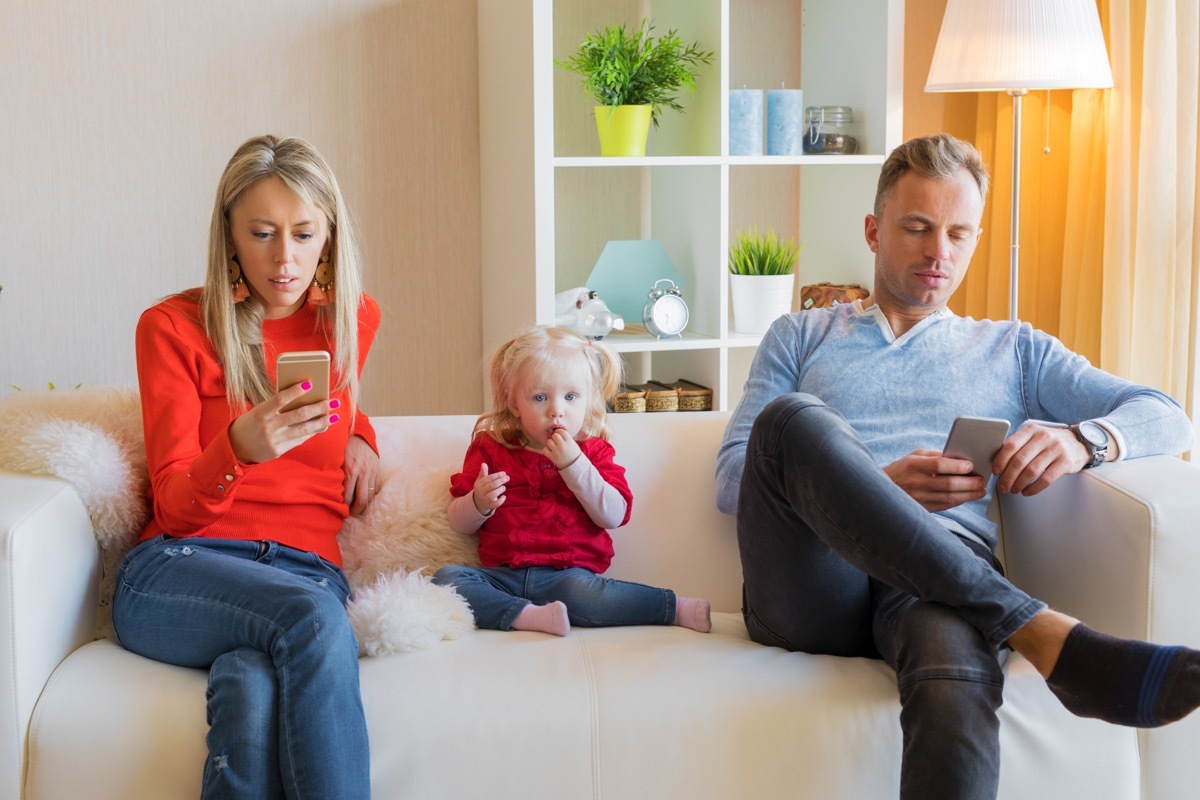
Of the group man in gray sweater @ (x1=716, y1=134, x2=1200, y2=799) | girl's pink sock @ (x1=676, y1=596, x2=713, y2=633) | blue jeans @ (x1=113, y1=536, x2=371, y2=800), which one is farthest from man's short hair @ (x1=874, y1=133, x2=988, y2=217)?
blue jeans @ (x1=113, y1=536, x2=371, y2=800)

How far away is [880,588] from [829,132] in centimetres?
162

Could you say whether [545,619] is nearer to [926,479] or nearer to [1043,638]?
[926,479]

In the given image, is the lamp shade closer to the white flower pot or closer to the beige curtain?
the beige curtain

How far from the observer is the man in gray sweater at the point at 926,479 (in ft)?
4.74

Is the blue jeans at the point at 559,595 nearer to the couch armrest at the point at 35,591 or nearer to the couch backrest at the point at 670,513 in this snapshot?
the couch backrest at the point at 670,513

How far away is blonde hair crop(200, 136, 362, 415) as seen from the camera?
179 cm

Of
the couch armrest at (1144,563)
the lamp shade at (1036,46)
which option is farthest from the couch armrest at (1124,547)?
the lamp shade at (1036,46)

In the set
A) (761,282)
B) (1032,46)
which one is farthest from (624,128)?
(1032,46)

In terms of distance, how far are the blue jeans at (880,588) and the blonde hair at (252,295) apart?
0.67 metres

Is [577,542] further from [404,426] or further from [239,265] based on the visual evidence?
[239,265]

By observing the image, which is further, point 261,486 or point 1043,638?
point 261,486

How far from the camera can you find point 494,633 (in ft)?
5.99

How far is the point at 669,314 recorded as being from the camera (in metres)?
2.98

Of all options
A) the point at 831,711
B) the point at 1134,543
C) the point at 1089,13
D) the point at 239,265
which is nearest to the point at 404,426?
the point at 239,265
